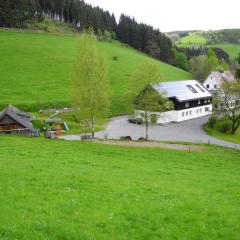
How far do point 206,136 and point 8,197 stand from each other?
45.7 m

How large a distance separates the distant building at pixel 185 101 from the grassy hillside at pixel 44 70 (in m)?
7.95

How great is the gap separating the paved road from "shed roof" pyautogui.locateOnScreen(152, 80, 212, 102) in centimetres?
563

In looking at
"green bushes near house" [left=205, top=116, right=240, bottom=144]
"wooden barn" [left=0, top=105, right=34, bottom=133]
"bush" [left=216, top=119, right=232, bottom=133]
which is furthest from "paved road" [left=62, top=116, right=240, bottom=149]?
"wooden barn" [left=0, top=105, right=34, bottom=133]

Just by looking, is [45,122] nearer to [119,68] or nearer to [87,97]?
[87,97]

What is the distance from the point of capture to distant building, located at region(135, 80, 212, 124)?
240ft

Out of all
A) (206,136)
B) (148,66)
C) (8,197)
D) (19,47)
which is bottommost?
(206,136)

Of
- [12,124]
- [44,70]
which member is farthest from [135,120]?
[44,70]

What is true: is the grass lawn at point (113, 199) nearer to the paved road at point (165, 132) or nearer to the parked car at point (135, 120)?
the paved road at point (165, 132)

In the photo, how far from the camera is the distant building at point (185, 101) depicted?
7319 centimetres

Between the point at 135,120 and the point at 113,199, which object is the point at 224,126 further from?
the point at 113,199

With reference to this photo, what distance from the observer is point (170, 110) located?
239 ft

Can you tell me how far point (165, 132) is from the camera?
201 feet

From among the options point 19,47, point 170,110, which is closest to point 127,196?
point 170,110

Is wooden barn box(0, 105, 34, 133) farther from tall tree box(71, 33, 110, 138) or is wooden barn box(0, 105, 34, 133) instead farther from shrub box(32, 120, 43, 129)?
tall tree box(71, 33, 110, 138)
